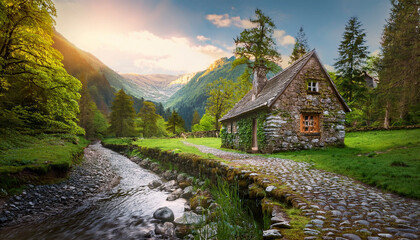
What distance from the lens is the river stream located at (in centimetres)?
497

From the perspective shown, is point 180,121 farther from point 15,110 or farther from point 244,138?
point 15,110

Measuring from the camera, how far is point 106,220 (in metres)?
5.94

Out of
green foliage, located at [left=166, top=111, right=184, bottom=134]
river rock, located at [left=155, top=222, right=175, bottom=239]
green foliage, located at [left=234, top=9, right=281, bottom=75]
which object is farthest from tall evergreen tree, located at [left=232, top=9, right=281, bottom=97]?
green foliage, located at [left=166, top=111, right=184, bottom=134]

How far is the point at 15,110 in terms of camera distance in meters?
8.83

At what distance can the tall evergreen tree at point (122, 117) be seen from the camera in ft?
143

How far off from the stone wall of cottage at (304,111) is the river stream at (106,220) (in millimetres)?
7622

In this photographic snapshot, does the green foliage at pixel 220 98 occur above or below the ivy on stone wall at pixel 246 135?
above

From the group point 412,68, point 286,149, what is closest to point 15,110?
point 286,149

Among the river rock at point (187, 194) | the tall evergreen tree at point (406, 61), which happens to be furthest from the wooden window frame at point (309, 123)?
the river rock at point (187, 194)

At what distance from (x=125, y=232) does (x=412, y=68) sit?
1528 cm

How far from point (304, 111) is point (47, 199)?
14.0 metres

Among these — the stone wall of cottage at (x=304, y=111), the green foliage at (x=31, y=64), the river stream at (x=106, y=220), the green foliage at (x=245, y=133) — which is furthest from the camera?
the green foliage at (x=245, y=133)

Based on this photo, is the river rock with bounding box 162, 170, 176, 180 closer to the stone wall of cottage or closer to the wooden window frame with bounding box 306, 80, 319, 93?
the stone wall of cottage

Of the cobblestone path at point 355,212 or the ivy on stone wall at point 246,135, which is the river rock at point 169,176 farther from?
the cobblestone path at point 355,212
